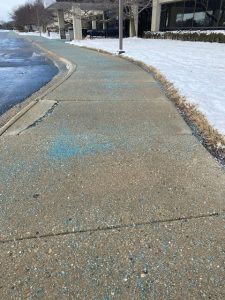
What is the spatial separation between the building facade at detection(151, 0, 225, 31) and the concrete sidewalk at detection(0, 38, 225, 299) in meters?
17.9

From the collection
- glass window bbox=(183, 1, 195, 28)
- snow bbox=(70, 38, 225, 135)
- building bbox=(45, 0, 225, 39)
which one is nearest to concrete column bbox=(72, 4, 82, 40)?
building bbox=(45, 0, 225, 39)

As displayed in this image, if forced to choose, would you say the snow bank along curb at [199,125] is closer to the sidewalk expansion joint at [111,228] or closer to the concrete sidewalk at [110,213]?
the concrete sidewalk at [110,213]

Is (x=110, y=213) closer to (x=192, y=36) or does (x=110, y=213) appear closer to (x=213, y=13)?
(x=192, y=36)

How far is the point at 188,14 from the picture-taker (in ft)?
71.8

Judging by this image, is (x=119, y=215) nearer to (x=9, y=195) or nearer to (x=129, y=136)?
(x=9, y=195)

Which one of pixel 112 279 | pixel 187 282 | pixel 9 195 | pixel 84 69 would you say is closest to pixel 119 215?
pixel 112 279

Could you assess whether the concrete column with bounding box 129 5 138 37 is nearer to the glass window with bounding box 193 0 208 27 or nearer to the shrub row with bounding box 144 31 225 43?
the shrub row with bounding box 144 31 225 43

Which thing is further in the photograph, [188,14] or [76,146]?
[188,14]

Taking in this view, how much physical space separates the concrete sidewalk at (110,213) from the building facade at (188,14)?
17.9m

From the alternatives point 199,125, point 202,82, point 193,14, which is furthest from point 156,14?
point 199,125

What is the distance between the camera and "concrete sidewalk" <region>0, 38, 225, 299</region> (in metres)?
2.03

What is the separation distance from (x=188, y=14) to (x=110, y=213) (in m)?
23.0

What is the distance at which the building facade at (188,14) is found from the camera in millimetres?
19250

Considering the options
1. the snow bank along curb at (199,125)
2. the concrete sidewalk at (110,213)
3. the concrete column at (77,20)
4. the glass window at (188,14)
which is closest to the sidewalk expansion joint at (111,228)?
the concrete sidewalk at (110,213)
